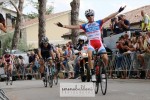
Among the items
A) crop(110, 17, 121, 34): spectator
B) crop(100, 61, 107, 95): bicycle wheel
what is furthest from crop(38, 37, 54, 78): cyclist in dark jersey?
crop(100, 61, 107, 95): bicycle wheel

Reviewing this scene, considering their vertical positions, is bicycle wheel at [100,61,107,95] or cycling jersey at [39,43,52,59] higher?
cycling jersey at [39,43,52,59]

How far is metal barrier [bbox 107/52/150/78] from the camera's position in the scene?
22.2 m

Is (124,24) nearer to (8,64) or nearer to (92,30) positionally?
(8,64)

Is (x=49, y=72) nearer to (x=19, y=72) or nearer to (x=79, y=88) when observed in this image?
(x=79, y=88)

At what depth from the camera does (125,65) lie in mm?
23219

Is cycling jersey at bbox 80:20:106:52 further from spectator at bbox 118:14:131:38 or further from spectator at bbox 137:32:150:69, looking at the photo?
spectator at bbox 118:14:131:38

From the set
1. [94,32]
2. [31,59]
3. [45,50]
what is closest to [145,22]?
[45,50]

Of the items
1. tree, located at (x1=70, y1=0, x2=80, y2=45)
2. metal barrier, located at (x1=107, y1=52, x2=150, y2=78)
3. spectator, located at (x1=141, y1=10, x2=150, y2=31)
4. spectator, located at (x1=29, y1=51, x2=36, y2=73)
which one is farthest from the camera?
spectator, located at (x1=29, y1=51, x2=36, y2=73)

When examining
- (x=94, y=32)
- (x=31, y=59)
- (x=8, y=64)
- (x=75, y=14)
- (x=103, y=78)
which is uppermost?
(x=75, y=14)

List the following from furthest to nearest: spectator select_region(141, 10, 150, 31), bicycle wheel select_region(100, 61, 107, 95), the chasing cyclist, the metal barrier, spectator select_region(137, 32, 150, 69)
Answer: the chasing cyclist
spectator select_region(141, 10, 150, 31)
the metal barrier
spectator select_region(137, 32, 150, 69)
bicycle wheel select_region(100, 61, 107, 95)

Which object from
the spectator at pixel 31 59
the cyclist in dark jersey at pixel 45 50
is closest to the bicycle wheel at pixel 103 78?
the cyclist in dark jersey at pixel 45 50

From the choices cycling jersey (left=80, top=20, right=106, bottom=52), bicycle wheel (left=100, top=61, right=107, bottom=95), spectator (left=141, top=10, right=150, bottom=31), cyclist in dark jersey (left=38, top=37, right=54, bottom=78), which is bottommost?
bicycle wheel (left=100, top=61, right=107, bottom=95)

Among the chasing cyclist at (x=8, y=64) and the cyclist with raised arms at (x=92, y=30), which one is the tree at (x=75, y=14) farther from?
the cyclist with raised arms at (x=92, y=30)

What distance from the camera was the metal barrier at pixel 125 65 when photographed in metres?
22.2
